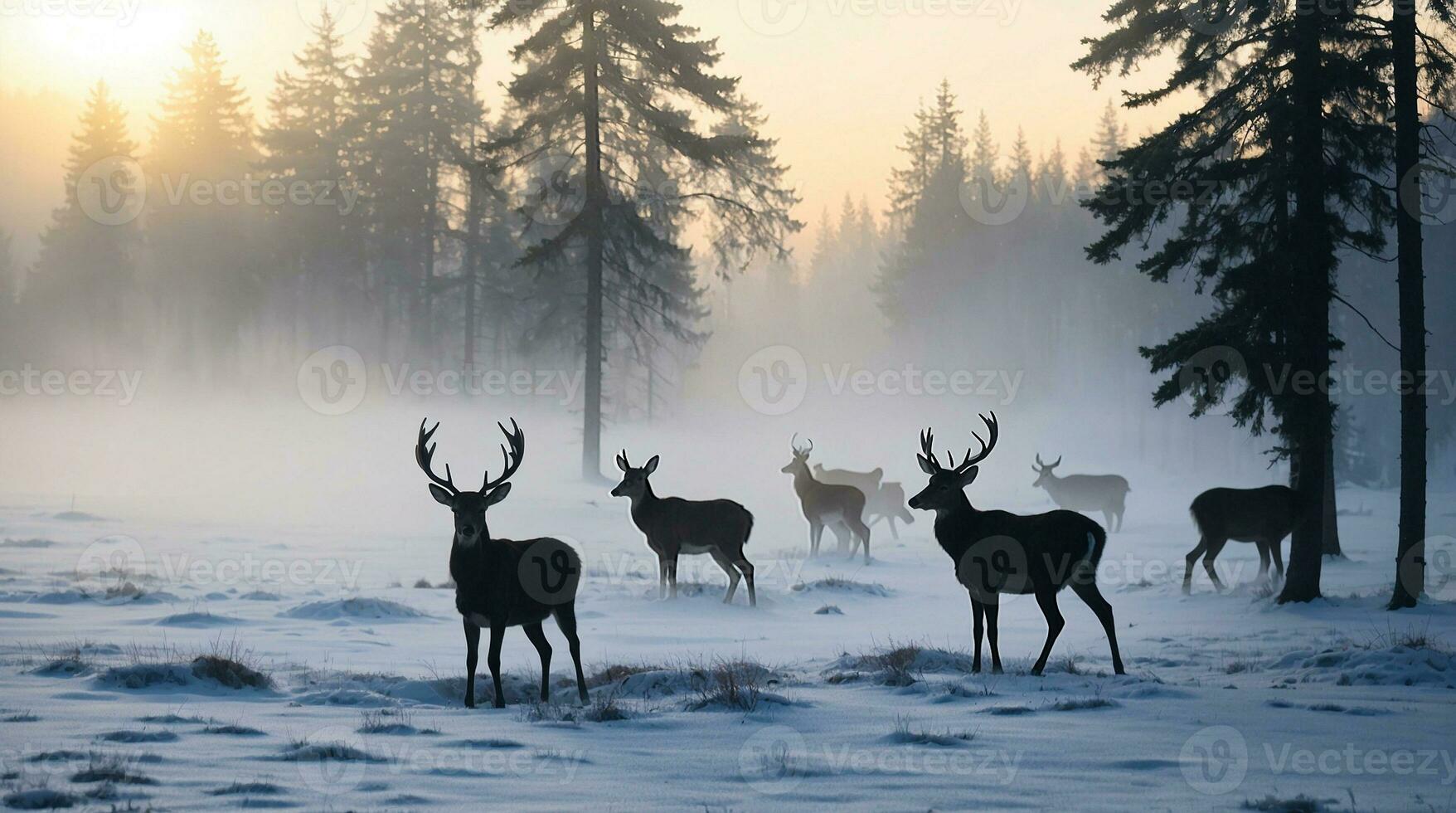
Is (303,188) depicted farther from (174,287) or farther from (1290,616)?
(1290,616)

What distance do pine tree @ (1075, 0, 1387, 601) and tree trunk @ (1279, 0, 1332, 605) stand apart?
0.05 feet

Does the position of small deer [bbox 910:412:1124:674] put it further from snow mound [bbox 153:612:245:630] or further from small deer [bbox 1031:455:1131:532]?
small deer [bbox 1031:455:1131:532]

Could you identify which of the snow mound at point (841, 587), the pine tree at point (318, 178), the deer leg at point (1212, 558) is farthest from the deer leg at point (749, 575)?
the pine tree at point (318, 178)

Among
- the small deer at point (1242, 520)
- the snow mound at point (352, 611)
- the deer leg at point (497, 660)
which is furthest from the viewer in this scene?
the small deer at point (1242, 520)

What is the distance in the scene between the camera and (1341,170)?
45.0 ft

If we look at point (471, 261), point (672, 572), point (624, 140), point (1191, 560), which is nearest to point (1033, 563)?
point (672, 572)

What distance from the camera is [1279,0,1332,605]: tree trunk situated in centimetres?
1363

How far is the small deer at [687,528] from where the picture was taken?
15.0 meters

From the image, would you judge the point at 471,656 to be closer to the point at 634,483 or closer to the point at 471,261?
the point at 634,483

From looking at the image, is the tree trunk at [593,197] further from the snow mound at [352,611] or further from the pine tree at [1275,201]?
the pine tree at [1275,201]

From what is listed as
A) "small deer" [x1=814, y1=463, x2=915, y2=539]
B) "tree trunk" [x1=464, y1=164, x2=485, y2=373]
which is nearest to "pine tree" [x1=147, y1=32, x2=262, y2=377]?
"tree trunk" [x1=464, y1=164, x2=485, y2=373]

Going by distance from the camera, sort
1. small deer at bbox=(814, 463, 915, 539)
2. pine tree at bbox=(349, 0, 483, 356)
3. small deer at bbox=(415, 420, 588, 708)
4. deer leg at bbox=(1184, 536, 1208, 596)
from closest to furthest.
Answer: small deer at bbox=(415, 420, 588, 708)
deer leg at bbox=(1184, 536, 1208, 596)
small deer at bbox=(814, 463, 915, 539)
pine tree at bbox=(349, 0, 483, 356)

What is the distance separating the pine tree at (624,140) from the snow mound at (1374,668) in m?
18.2

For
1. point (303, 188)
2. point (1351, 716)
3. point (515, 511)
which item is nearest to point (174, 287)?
point (303, 188)
